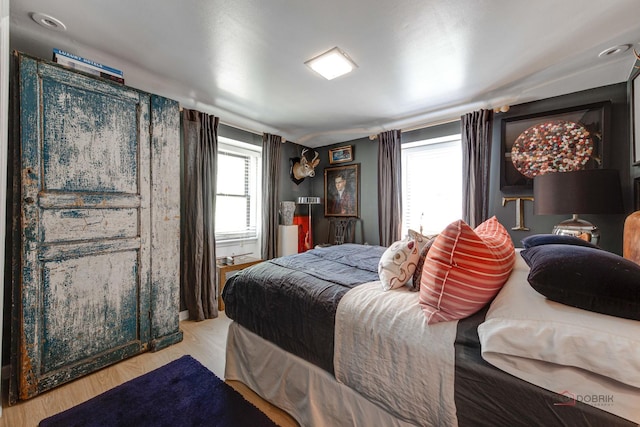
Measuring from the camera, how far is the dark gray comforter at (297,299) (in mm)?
1295

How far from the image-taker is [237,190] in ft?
11.8

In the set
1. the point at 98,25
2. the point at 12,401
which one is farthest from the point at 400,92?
the point at 12,401

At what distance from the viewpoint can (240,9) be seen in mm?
1506

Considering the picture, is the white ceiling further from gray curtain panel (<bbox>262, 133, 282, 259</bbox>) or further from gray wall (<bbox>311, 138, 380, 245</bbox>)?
gray wall (<bbox>311, 138, 380, 245</bbox>)

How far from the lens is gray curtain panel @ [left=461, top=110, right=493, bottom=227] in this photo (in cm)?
272

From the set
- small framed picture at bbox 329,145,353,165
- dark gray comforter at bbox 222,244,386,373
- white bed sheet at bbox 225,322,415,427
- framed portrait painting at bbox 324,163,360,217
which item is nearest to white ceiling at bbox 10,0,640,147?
small framed picture at bbox 329,145,353,165

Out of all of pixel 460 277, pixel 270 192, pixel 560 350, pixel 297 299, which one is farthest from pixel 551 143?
pixel 270 192

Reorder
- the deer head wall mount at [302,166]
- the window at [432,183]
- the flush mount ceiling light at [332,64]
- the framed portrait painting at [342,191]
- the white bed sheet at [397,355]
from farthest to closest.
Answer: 1. the deer head wall mount at [302,166]
2. the framed portrait painting at [342,191]
3. the window at [432,183]
4. the flush mount ceiling light at [332,64]
5. the white bed sheet at [397,355]

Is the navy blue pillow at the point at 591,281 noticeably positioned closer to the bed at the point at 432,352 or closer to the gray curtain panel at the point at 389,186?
the bed at the point at 432,352

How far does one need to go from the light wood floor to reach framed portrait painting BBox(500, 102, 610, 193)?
3.05 m

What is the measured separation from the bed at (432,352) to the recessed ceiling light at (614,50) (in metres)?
1.53

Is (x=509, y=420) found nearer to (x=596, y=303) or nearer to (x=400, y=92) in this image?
(x=596, y=303)

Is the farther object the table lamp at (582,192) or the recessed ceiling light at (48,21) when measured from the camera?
the table lamp at (582,192)

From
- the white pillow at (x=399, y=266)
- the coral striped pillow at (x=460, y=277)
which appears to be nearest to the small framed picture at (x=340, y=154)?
the white pillow at (x=399, y=266)
